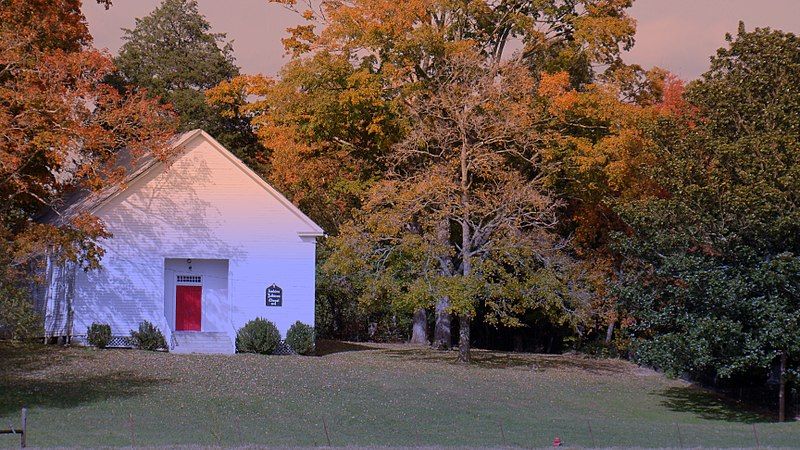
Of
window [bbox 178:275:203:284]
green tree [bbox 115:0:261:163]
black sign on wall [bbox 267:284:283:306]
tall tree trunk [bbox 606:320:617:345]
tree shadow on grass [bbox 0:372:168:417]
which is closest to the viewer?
tree shadow on grass [bbox 0:372:168:417]

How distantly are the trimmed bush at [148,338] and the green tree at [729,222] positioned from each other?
1753cm

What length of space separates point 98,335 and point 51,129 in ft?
29.7

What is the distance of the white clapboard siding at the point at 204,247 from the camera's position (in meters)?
40.1

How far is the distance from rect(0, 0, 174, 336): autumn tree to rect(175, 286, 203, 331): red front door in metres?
4.44

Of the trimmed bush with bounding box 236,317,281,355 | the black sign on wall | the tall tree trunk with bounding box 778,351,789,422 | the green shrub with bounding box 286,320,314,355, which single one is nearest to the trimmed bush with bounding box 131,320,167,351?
the trimmed bush with bounding box 236,317,281,355

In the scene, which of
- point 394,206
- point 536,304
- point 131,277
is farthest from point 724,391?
point 131,277

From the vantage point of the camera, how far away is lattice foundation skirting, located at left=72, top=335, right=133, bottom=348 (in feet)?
129

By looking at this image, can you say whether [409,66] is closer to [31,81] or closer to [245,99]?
[245,99]

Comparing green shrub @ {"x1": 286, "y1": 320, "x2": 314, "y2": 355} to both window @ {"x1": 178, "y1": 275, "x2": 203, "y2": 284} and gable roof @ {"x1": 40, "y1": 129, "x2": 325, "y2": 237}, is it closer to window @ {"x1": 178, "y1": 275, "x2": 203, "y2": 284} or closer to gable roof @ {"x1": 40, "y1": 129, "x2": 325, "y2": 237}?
gable roof @ {"x1": 40, "y1": 129, "x2": 325, "y2": 237}

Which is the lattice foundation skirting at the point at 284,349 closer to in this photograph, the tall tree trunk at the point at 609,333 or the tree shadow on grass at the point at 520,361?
the tree shadow on grass at the point at 520,361

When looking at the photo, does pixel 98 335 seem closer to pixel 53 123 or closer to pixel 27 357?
pixel 27 357

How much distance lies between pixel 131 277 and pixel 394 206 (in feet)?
34.1

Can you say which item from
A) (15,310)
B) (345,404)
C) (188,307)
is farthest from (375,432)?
(188,307)

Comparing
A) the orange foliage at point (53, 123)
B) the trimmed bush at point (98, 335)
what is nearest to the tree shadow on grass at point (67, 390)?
the orange foliage at point (53, 123)
